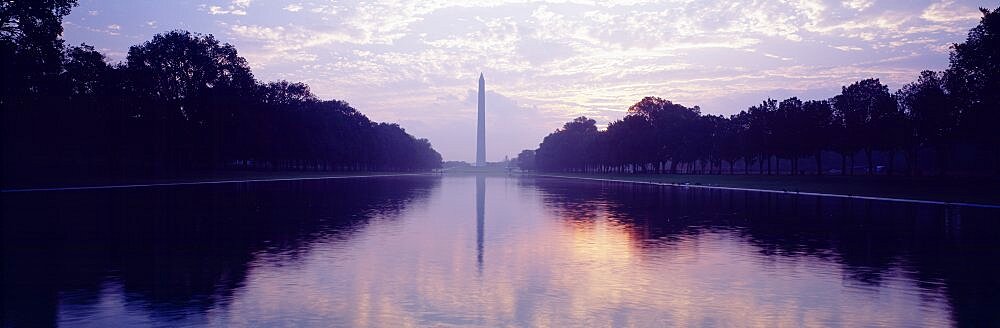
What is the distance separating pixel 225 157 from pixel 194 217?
6763cm

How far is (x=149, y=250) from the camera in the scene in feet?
44.9

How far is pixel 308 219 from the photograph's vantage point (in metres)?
21.4

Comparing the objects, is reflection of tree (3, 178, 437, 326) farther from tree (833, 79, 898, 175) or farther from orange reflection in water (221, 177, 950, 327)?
tree (833, 79, 898, 175)

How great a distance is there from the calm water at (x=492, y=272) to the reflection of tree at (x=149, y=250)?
0.05 metres

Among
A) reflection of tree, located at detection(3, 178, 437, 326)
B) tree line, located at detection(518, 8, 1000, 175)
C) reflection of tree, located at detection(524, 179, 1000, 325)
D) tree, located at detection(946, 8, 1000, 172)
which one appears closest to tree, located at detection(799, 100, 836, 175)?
tree line, located at detection(518, 8, 1000, 175)

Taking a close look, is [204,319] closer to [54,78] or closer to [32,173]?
[54,78]

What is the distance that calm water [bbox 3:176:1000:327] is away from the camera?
8.05 metres

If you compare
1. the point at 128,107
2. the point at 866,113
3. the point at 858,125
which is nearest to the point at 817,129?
the point at 858,125

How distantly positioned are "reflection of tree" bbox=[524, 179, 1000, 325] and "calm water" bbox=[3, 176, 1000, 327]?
0.07 metres

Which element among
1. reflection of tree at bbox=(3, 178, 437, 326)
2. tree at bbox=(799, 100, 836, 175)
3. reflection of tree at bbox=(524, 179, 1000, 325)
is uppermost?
tree at bbox=(799, 100, 836, 175)

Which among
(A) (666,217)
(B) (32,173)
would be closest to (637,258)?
(A) (666,217)

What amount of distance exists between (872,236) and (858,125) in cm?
6279

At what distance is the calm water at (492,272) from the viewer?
317 inches

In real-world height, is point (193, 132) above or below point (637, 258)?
above
